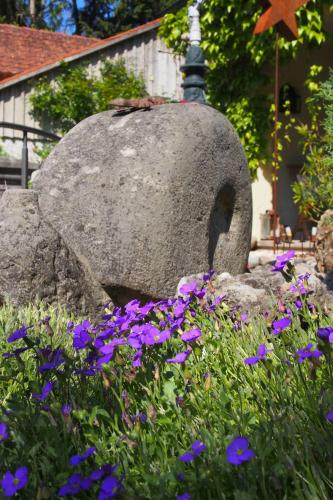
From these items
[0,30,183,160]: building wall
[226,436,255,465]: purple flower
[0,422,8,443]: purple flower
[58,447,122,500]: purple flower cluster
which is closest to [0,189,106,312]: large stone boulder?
[0,422,8,443]: purple flower

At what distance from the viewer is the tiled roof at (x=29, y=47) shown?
16016 millimetres

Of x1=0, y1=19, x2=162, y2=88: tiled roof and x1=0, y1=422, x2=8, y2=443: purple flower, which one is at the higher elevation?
x1=0, y1=19, x2=162, y2=88: tiled roof

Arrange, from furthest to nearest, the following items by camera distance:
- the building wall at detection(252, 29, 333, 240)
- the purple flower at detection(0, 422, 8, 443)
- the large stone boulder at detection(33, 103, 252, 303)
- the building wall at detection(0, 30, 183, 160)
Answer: the building wall at detection(0, 30, 183, 160), the building wall at detection(252, 29, 333, 240), the large stone boulder at detection(33, 103, 252, 303), the purple flower at detection(0, 422, 8, 443)

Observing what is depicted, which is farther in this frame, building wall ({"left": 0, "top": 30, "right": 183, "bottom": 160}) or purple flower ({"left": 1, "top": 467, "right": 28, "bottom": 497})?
building wall ({"left": 0, "top": 30, "right": 183, "bottom": 160})

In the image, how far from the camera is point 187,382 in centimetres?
170

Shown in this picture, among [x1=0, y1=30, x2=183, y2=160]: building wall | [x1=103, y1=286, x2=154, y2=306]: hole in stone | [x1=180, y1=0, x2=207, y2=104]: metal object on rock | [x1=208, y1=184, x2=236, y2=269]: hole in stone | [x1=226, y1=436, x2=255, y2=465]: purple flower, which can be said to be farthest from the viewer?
[x1=0, y1=30, x2=183, y2=160]: building wall

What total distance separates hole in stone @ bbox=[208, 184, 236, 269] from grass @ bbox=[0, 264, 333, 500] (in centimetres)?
247

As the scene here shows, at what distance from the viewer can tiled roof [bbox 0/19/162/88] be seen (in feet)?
48.6

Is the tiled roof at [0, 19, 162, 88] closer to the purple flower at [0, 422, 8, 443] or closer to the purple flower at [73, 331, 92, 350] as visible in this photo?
the purple flower at [73, 331, 92, 350]

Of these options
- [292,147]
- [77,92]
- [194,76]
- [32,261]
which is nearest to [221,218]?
[32,261]

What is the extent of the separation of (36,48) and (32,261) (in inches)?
584

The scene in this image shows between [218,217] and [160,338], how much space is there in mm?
3228

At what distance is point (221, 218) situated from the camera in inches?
195

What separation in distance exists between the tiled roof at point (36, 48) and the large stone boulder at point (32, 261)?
36.7 feet
